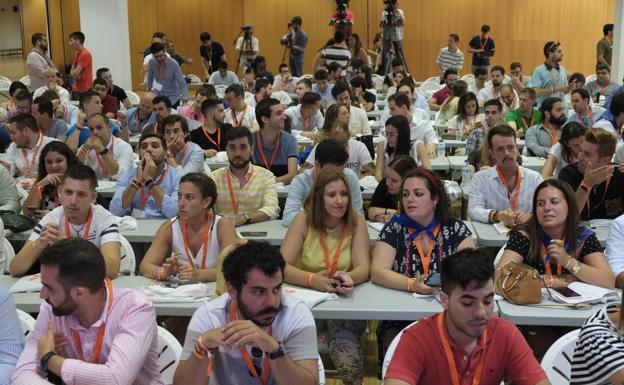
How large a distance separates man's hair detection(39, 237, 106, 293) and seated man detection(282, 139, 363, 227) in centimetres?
239

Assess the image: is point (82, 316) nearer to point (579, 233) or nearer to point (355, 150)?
point (579, 233)

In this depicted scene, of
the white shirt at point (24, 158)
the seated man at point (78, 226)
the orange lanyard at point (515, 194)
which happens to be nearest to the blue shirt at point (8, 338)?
the seated man at point (78, 226)

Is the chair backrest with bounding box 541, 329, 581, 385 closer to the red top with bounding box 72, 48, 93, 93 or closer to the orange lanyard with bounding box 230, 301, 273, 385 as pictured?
the orange lanyard with bounding box 230, 301, 273, 385

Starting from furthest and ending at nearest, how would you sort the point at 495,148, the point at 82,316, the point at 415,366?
the point at 495,148, the point at 82,316, the point at 415,366

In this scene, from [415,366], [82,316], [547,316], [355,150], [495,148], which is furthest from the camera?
[355,150]

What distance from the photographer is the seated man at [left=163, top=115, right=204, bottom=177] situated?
6.42m

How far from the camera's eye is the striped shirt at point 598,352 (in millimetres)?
2477

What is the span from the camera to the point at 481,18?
21359 millimetres

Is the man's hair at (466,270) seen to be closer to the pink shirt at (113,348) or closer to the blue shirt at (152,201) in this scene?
the pink shirt at (113,348)

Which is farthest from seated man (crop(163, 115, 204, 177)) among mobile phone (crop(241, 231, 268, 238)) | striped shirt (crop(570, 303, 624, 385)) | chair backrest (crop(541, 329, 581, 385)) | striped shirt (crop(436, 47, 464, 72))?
striped shirt (crop(436, 47, 464, 72))

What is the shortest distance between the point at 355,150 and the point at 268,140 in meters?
0.78

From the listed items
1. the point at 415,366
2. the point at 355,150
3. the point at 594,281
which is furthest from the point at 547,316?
the point at 355,150

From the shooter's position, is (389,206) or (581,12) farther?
(581,12)

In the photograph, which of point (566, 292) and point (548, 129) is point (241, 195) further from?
point (548, 129)
